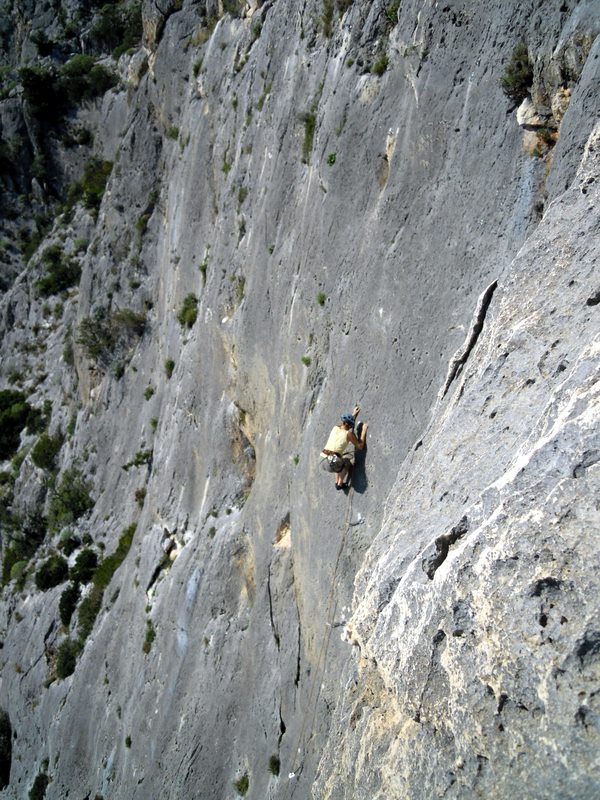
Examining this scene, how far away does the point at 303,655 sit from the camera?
11.8m

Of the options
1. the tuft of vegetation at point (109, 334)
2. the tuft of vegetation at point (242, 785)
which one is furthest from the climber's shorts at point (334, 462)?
the tuft of vegetation at point (109, 334)

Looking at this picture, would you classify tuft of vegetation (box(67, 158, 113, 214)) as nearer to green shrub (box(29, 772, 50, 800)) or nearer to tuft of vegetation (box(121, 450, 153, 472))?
tuft of vegetation (box(121, 450, 153, 472))

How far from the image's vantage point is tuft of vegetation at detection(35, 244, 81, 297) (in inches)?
1444

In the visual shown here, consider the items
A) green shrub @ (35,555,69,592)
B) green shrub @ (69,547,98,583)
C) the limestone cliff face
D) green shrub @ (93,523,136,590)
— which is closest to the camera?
the limestone cliff face

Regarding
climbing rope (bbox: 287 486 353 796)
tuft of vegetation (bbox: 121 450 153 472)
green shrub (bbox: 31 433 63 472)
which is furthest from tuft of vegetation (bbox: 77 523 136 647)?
climbing rope (bbox: 287 486 353 796)

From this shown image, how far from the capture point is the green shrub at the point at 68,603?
83.8 feet

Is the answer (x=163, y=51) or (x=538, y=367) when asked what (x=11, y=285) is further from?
(x=538, y=367)

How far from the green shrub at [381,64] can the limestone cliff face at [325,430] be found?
0.97ft

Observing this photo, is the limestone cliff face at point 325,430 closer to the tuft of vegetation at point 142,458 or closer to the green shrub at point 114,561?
the green shrub at point 114,561

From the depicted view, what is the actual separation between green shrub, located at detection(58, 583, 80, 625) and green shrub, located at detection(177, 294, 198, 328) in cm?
1105

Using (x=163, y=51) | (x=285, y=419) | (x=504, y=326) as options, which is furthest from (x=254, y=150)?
(x=504, y=326)

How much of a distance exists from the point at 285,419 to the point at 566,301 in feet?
29.8

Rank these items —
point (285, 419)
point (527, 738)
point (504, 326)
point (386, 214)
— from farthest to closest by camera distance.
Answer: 1. point (285, 419)
2. point (386, 214)
3. point (504, 326)
4. point (527, 738)

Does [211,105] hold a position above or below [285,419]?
above
